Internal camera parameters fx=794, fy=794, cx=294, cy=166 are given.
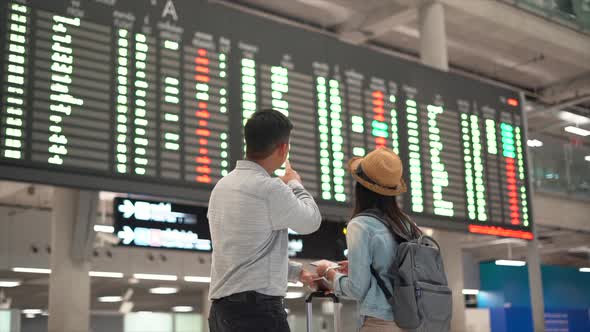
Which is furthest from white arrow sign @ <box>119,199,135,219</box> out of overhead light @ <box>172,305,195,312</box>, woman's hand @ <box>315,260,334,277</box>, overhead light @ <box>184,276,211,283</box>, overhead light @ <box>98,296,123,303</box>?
overhead light @ <box>172,305,195,312</box>

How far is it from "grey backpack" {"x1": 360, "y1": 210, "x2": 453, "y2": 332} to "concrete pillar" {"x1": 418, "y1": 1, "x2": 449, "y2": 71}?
6887 mm

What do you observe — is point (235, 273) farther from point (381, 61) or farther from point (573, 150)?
point (573, 150)

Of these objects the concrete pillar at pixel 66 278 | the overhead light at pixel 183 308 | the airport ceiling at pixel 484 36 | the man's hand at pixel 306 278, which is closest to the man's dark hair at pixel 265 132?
the man's hand at pixel 306 278

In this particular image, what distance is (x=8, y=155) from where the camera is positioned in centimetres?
539

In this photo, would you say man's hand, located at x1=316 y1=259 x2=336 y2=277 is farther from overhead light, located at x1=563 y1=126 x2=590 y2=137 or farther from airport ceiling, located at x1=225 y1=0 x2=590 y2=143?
overhead light, located at x1=563 y1=126 x2=590 y2=137

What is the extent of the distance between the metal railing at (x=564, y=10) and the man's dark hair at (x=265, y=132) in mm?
8554

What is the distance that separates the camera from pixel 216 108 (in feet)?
21.8

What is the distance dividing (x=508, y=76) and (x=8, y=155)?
1098 cm

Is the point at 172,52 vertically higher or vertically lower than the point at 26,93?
higher

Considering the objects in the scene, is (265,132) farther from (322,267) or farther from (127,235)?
(127,235)

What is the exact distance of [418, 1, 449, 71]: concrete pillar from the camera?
9445 mm

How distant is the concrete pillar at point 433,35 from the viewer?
945 cm

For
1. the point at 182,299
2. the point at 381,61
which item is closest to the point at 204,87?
the point at 381,61

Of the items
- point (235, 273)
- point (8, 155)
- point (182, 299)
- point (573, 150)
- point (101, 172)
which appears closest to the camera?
point (235, 273)
